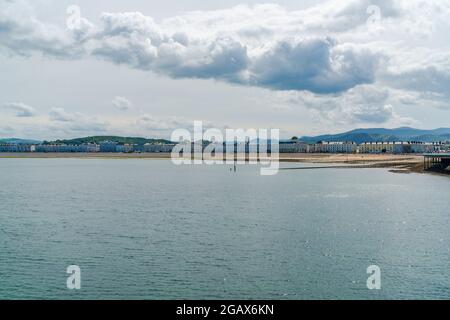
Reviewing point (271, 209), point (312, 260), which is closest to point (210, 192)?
point (271, 209)

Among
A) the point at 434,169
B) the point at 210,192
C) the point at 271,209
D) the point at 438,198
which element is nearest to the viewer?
the point at 271,209

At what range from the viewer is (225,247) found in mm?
35562

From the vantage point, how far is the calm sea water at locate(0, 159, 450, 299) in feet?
86.8

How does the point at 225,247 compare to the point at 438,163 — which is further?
the point at 438,163

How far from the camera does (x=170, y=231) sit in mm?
41531

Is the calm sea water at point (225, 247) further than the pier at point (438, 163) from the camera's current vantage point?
No

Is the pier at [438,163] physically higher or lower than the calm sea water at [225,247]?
higher

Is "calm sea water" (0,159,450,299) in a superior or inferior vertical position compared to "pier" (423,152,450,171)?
inferior

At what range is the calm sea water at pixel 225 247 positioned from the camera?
2647 centimetres

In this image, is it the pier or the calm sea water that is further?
the pier

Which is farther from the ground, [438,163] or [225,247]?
[438,163]
